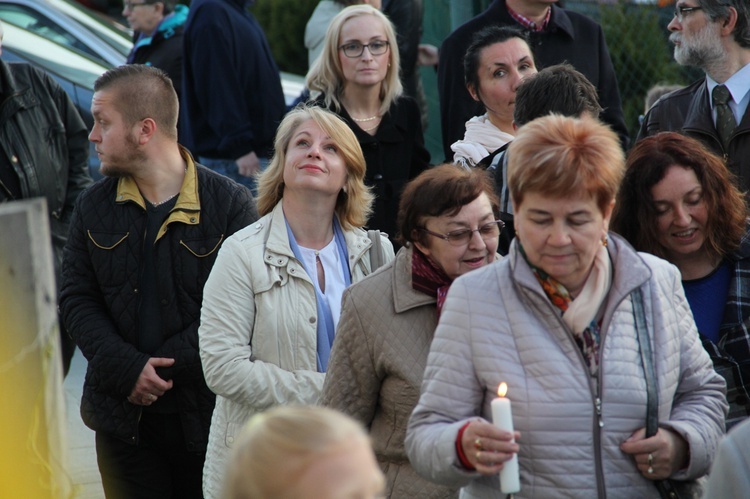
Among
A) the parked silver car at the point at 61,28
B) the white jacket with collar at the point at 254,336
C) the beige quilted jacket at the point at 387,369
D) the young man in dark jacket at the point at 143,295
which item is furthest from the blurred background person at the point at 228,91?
the beige quilted jacket at the point at 387,369

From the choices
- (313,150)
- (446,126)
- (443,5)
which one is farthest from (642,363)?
(443,5)

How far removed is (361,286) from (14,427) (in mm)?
1787

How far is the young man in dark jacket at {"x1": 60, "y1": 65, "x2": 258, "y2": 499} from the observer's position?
15.5ft

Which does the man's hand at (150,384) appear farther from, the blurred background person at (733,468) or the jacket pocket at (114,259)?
the blurred background person at (733,468)

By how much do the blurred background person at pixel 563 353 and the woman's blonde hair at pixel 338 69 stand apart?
3165 millimetres

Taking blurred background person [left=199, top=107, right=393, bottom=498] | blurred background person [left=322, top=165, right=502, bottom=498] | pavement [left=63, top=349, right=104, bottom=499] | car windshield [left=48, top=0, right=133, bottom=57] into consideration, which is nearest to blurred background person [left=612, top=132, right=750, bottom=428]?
blurred background person [left=322, top=165, right=502, bottom=498]

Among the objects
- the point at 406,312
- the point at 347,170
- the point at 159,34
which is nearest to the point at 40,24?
the point at 159,34

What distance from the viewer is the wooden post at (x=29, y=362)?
6.92 ft

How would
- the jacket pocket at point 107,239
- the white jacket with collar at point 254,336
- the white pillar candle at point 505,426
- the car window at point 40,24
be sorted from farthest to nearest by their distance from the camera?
the car window at point 40,24, the jacket pocket at point 107,239, the white jacket with collar at point 254,336, the white pillar candle at point 505,426

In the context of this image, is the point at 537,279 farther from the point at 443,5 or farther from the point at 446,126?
the point at 443,5

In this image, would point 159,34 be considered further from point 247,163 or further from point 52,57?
point 52,57

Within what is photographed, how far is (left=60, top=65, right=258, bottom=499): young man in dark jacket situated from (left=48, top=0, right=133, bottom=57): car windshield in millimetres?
6044

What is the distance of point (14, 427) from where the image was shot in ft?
7.10

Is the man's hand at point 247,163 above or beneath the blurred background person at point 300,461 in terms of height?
beneath
